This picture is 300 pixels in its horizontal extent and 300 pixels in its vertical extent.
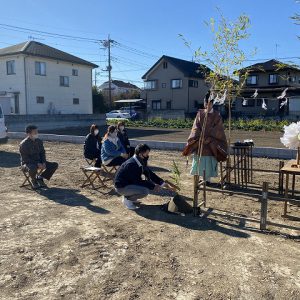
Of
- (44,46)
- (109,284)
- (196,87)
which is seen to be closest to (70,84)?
(44,46)

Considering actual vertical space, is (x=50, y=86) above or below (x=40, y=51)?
below

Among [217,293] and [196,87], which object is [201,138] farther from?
[196,87]

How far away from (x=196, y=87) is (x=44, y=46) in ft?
57.0

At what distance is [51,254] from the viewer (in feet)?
13.5

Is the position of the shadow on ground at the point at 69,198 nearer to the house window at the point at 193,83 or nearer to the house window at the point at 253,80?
the house window at the point at 253,80

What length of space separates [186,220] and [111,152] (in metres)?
3.02

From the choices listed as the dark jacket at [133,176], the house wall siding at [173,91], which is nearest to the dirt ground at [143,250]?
the dark jacket at [133,176]

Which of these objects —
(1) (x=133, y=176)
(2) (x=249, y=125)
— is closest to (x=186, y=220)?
(1) (x=133, y=176)

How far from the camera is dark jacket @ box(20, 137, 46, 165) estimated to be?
7164 millimetres

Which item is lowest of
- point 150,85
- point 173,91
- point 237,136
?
point 237,136

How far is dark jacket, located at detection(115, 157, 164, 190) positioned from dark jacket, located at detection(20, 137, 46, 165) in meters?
2.35

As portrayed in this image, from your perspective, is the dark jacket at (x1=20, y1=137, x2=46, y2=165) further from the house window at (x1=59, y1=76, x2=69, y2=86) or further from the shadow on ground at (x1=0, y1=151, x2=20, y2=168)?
the house window at (x1=59, y1=76, x2=69, y2=86)

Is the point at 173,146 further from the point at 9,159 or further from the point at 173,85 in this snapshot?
the point at 173,85

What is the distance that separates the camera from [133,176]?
5.65 m
